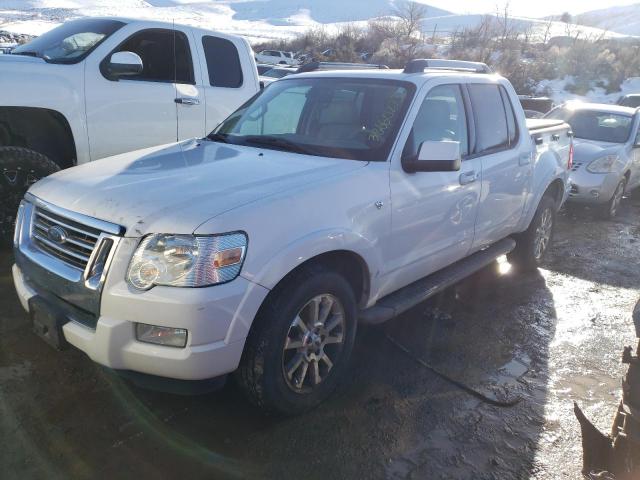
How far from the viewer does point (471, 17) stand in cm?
10819

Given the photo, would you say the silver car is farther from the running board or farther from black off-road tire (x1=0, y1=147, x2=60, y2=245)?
black off-road tire (x1=0, y1=147, x2=60, y2=245)

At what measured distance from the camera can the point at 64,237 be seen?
2.68 metres

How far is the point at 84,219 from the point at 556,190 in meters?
4.60

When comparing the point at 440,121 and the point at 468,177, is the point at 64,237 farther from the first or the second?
the point at 468,177

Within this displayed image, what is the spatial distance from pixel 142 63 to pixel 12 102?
1.29 meters

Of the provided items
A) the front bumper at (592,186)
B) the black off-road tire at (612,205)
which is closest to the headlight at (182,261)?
the front bumper at (592,186)

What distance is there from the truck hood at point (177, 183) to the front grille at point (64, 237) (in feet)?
0.25

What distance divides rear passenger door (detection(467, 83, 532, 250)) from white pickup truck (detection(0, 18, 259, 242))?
9.39 feet

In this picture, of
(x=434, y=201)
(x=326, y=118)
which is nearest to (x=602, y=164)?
(x=434, y=201)

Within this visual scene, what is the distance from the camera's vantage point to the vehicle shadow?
2602mm

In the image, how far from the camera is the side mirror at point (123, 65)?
4.93m

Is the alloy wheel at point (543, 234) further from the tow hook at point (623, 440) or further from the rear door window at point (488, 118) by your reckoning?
the tow hook at point (623, 440)

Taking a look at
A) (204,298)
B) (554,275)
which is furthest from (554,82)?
(204,298)

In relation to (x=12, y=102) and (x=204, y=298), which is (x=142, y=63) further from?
(x=204, y=298)
